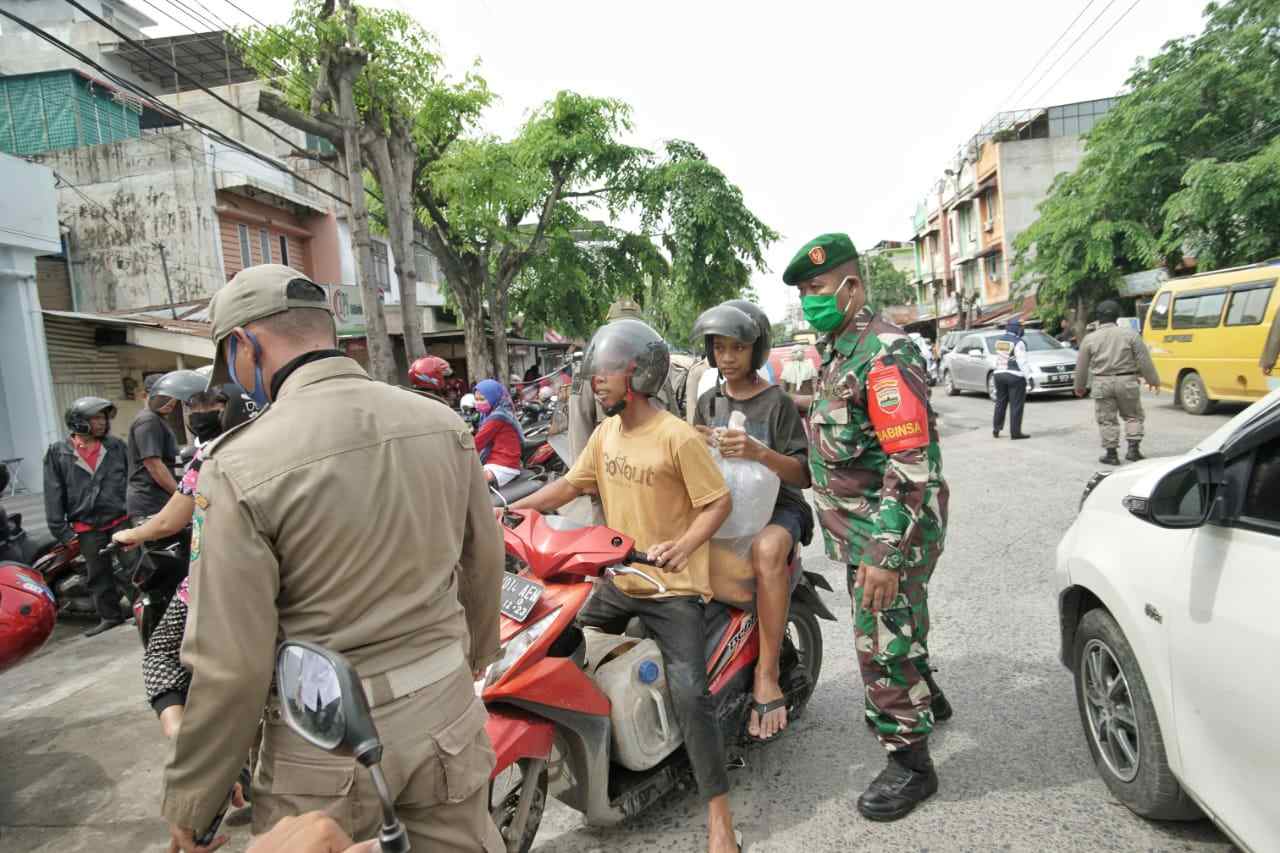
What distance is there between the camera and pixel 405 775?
151cm

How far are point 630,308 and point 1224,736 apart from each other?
18.8ft

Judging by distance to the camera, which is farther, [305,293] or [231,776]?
[305,293]

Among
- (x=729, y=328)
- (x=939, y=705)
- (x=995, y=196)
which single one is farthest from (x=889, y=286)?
(x=729, y=328)

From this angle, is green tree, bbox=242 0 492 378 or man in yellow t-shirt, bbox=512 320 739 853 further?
green tree, bbox=242 0 492 378

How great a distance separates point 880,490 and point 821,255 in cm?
86

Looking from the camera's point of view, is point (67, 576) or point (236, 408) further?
point (67, 576)

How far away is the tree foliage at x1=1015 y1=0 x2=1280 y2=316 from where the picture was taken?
1758 cm

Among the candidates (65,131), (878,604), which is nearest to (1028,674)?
(878,604)

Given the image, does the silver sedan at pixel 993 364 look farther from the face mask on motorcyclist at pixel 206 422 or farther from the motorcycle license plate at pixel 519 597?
the motorcycle license plate at pixel 519 597

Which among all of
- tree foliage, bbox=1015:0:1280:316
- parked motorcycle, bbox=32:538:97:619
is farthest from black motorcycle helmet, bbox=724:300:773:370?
tree foliage, bbox=1015:0:1280:316

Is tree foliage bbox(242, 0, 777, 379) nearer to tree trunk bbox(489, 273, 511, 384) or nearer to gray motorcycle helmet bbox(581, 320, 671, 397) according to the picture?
tree trunk bbox(489, 273, 511, 384)

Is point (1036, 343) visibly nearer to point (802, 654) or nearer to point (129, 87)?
point (802, 654)

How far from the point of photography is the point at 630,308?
7117mm

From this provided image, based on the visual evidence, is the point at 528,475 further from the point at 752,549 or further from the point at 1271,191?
the point at 1271,191
